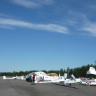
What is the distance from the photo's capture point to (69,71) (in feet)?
404

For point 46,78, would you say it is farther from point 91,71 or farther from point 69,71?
point 69,71

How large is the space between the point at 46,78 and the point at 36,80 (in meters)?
7.82

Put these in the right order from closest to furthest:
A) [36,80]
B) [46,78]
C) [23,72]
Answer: [36,80] < [46,78] < [23,72]

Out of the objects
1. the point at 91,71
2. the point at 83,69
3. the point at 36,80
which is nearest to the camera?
the point at 36,80

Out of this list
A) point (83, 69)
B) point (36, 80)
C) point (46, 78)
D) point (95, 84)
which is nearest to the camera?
point (36, 80)

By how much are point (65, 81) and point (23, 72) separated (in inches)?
5636

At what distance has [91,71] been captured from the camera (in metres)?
52.4

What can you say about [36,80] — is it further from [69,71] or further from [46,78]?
[69,71]

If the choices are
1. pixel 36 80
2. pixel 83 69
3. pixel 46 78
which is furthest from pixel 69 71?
pixel 36 80

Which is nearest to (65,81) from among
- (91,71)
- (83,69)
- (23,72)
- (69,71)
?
(91,71)

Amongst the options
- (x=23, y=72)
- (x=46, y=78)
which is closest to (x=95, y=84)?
(x=46, y=78)

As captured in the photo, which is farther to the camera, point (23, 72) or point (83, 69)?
point (23, 72)

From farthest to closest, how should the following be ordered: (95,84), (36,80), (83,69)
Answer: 1. (83,69)
2. (95,84)
3. (36,80)

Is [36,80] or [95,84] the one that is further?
[95,84]
